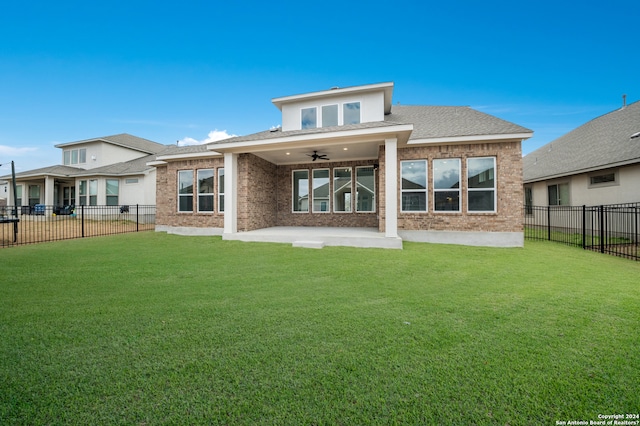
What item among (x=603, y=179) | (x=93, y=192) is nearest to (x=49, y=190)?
(x=93, y=192)

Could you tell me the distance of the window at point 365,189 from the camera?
1271cm

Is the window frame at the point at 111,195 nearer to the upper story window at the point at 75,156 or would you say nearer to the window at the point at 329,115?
the upper story window at the point at 75,156

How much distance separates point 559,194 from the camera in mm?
14867

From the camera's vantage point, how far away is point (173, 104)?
68.7 ft

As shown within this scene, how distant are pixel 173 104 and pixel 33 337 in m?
22.4

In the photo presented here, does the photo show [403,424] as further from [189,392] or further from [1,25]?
[1,25]

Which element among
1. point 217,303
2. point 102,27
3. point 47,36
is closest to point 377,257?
point 217,303

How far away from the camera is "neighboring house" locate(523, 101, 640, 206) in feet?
36.3

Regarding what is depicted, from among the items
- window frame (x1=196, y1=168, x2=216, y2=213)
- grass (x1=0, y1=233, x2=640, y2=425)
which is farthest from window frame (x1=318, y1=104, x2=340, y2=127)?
grass (x1=0, y1=233, x2=640, y2=425)

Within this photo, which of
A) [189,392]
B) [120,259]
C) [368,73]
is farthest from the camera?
[368,73]

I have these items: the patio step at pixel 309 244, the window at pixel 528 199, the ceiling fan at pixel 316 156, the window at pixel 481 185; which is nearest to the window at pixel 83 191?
A: the ceiling fan at pixel 316 156

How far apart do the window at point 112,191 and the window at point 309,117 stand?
16.8m

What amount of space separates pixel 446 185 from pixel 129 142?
1110 inches

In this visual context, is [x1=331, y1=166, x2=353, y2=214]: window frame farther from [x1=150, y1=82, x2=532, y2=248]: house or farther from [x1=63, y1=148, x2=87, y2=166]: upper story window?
[x1=63, y1=148, x2=87, y2=166]: upper story window
